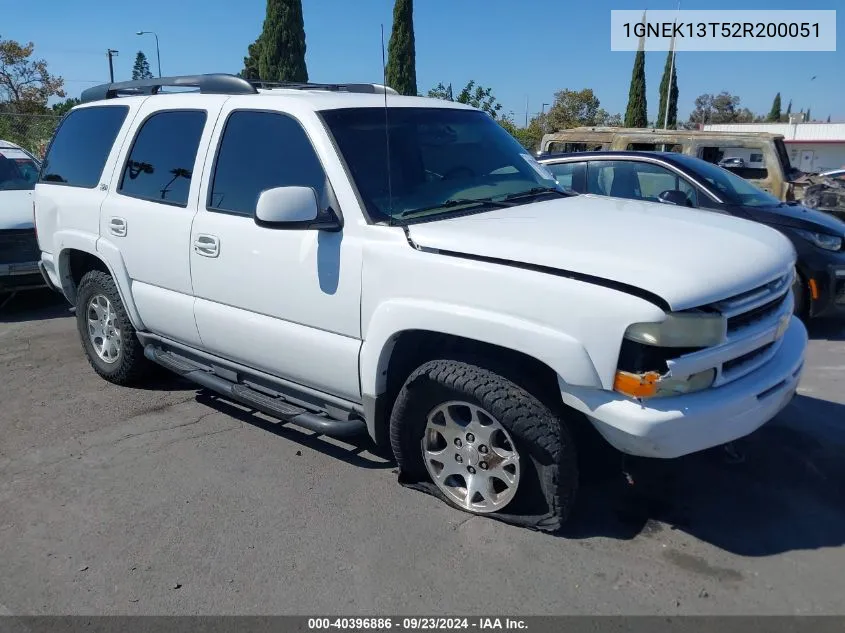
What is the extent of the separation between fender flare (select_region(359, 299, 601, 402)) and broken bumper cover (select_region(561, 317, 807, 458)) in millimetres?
115

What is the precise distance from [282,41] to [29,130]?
816cm

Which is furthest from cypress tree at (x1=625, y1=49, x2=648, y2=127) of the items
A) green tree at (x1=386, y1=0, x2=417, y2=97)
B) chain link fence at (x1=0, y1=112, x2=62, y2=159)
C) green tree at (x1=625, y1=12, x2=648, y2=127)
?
chain link fence at (x1=0, y1=112, x2=62, y2=159)

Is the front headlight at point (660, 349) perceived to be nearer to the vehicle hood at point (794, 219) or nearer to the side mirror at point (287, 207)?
the side mirror at point (287, 207)

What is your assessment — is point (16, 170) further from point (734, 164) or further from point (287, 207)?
point (734, 164)

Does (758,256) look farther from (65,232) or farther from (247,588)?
(65,232)

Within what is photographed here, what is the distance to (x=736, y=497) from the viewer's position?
3.62 m

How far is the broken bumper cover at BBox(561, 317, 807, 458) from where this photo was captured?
9.07ft

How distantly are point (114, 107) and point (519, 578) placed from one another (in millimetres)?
4379

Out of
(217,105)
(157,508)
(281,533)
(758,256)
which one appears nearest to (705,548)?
(758,256)

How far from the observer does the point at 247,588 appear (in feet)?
9.96

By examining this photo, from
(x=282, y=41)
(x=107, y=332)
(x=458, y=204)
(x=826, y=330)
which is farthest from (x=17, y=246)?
(x=282, y=41)

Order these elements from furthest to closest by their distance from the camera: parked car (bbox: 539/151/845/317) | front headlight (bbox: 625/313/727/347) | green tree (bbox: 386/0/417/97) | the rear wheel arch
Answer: green tree (bbox: 386/0/417/97)
parked car (bbox: 539/151/845/317)
the rear wheel arch
front headlight (bbox: 625/313/727/347)

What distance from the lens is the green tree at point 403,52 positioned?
20.5 metres

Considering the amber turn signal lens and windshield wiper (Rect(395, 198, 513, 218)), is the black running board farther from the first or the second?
the amber turn signal lens
